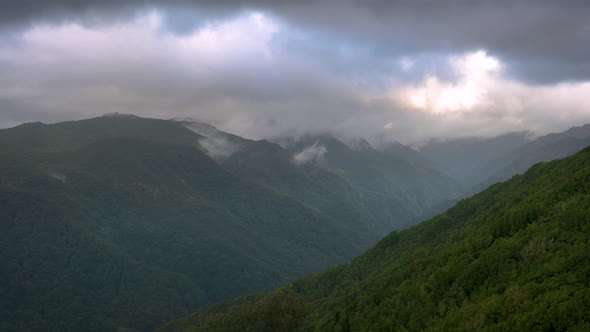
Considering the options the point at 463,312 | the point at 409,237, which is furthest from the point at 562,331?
the point at 409,237

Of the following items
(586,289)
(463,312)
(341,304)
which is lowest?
(341,304)

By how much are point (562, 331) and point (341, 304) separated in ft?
297

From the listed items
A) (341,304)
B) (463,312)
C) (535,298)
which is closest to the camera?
(535,298)

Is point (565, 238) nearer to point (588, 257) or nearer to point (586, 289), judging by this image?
point (588, 257)

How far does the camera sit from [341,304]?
12912cm

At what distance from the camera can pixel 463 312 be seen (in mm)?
58406

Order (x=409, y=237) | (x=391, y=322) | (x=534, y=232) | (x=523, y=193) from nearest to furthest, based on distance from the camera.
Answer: (x=534, y=232) → (x=391, y=322) → (x=523, y=193) → (x=409, y=237)

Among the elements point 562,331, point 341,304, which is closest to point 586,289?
point 562,331

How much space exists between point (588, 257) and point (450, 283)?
79.5ft

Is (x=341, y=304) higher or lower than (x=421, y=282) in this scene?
lower

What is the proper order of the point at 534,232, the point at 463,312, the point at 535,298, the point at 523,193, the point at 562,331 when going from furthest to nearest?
1. the point at 523,193
2. the point at 534,232
3. the point at 463,312
4. the point at 535,298
5. the point at 562,331

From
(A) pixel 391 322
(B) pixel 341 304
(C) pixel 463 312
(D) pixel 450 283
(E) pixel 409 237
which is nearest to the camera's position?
(C) pixel 463 312

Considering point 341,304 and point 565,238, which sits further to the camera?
point 341,304

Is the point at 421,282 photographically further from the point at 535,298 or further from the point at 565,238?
the point at 535,298
